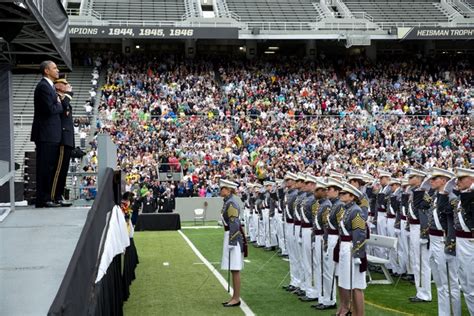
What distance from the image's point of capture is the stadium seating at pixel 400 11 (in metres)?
47.0

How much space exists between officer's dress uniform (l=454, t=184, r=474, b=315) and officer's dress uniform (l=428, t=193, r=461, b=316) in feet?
0.65

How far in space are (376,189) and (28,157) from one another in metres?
8.96

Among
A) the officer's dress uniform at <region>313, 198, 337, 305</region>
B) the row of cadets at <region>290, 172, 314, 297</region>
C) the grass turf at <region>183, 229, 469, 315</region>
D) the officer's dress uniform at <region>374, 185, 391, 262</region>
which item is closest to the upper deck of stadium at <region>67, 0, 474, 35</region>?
the officer's dress uniform at <region>374, 185, 391, 262</region>

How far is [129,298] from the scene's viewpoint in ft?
40.7

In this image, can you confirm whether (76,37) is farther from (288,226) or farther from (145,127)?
(288,226)

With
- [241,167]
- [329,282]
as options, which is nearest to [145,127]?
[241,167]

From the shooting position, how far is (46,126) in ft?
22.8

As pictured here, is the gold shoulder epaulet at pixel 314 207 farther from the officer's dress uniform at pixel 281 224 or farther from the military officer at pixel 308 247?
the officer's dress uniform at pixel 281 224

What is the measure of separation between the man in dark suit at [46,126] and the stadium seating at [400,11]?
1618 inches

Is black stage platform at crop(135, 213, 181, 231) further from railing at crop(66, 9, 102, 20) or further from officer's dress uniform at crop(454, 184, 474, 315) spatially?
officer's dress uniform at crop(454, 184, 474, 315)

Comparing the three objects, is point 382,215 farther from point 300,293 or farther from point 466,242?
point 466,242

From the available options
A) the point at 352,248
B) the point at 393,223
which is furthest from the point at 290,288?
the point at 352,248

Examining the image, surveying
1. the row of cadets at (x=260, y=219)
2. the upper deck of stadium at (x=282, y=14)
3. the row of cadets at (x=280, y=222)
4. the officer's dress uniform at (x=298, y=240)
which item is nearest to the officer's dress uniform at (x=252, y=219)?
the row of cadets at (x=260, y=219)

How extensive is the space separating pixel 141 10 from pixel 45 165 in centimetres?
4043
